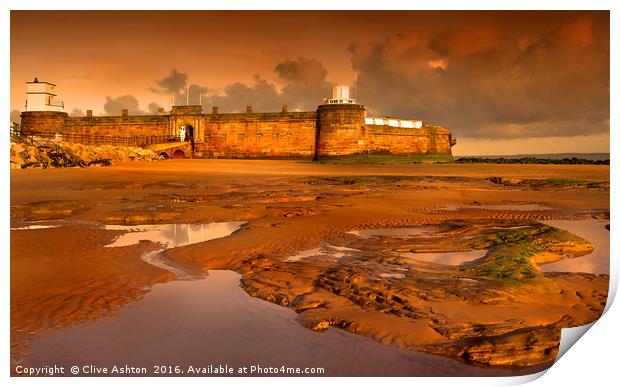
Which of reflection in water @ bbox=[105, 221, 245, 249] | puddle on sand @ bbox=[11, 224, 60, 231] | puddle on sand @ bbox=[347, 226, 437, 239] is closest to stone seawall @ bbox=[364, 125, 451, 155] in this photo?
puddle on sand @ bbox=[347, 226, 437, 239]

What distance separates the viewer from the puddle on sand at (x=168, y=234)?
19.9 feet

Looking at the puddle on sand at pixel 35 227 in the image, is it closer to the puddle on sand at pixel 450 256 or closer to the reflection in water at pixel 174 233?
the reflection in water at pixel 174 233

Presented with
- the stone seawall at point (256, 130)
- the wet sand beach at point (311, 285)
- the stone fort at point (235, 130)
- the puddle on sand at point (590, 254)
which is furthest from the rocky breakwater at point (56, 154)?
the puddle on sand at point (590, 254)

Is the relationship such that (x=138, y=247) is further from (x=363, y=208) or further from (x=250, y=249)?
(x=363, y=208)

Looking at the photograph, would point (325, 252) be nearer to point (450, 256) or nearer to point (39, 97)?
point (450, 256)

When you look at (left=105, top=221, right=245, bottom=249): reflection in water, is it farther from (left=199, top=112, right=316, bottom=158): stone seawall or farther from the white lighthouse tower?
the white lighthouse tower

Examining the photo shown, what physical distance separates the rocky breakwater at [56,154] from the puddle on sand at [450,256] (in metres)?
17.5

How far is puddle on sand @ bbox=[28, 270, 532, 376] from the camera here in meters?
3.32

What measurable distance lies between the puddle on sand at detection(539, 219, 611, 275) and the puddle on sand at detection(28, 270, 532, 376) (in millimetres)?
3216

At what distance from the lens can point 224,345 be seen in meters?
3.57

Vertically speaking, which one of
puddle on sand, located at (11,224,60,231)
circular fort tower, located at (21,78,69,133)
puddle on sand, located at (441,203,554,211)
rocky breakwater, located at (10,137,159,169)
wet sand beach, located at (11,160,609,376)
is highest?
circular fort tower, located at (21,78,69,133)

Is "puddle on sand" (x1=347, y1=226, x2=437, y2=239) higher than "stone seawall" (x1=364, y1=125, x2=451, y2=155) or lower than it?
lower

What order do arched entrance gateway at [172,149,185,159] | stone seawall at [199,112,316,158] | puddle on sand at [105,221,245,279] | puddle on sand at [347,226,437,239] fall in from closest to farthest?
puddle on sand at [105,221,245,279] < puddle on sand at [347,226,437,239] < stone seawall at [199,112,316,158] < arched entrance gateway at [172,149,185,159]

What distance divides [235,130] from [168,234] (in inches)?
1293
